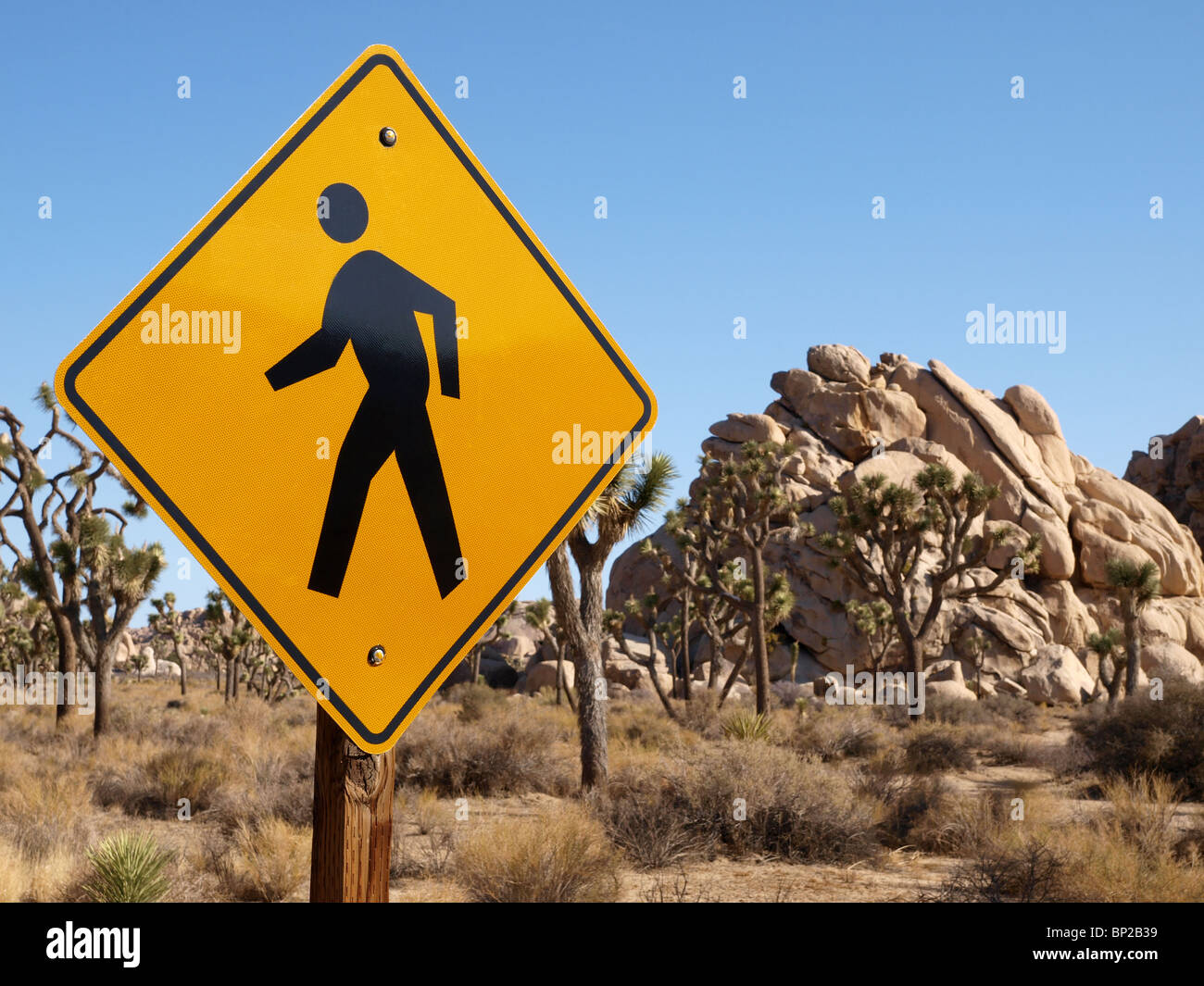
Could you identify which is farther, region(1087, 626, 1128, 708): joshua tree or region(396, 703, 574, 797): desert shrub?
region(1087, 626, 1128, 708): joshua tree

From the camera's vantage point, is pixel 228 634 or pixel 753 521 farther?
pixel 228 634

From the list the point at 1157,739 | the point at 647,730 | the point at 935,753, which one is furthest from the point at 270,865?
the point at 647,730

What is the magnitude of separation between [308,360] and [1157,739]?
16.6 m

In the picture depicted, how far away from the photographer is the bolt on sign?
2.04 m

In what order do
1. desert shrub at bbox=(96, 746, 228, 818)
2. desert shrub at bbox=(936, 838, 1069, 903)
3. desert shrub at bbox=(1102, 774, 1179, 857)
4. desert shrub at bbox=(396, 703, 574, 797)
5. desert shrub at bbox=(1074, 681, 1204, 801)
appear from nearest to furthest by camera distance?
desert shrub at bbox=(936, 838, 1069, 903), desert shrub at bbox=(1102, 774, 1179, 857), desert shrub at bbox=(96, 746, 228, 818), desert shrub at bbox=(396, 703, 574, 797), desert shrub at bbox=(1074, 681, 1204, 801)

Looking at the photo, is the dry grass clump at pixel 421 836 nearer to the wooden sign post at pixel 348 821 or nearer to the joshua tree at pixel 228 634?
the wooden sign post at pixel 348 821

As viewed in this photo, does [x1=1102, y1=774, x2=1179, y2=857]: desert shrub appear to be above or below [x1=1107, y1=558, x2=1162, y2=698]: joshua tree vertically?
below

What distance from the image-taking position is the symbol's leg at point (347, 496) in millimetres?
2111

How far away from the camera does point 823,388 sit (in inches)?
2290

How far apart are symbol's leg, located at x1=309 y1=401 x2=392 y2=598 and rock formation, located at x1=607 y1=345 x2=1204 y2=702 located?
4645cm

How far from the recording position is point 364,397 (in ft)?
7.21

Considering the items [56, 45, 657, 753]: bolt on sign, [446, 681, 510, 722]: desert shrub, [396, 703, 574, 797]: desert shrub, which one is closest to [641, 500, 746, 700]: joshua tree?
[446, 681, 510, 722]: desert shrub

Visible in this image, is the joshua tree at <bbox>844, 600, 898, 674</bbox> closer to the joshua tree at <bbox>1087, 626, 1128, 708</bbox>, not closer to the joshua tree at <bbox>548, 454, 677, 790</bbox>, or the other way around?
the joshua tree at <bbox>1087, 626, 1128, 708</bbox>

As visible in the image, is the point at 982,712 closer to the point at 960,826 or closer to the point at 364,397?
the point at 960,826
